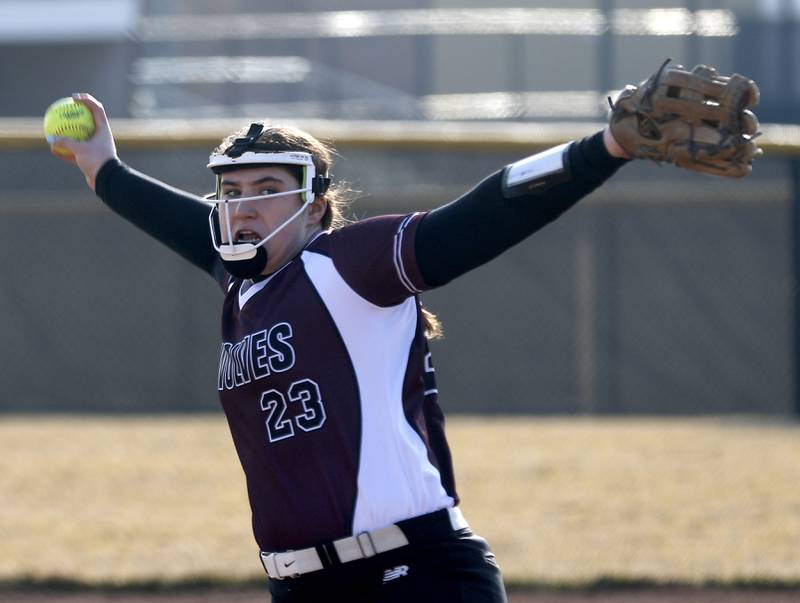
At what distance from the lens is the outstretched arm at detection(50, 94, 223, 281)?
3.29 metres

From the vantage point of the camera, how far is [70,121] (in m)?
3.44

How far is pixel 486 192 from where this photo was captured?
7.86 feet

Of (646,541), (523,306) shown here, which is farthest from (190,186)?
(646,541)

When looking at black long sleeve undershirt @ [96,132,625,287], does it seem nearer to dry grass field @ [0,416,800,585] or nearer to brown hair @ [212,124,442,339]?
brown hair @ [212,124,442,339]

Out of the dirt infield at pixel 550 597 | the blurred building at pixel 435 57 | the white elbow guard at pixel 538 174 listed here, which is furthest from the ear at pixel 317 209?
the blurred building at pixel 435 57

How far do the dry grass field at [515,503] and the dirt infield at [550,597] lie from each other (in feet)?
0.30

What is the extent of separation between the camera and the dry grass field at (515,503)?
5.61 m

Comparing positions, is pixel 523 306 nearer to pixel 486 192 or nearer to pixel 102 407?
pixel 102 407

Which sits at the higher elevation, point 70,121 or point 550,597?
point 70,121

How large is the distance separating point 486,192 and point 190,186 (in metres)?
5.53

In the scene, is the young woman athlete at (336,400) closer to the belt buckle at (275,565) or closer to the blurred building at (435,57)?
the belt buckle at (275,565)

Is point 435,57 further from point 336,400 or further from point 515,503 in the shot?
point 336,400

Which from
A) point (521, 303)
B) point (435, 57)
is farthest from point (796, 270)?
point (435, 57)

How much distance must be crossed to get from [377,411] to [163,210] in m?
1.04
